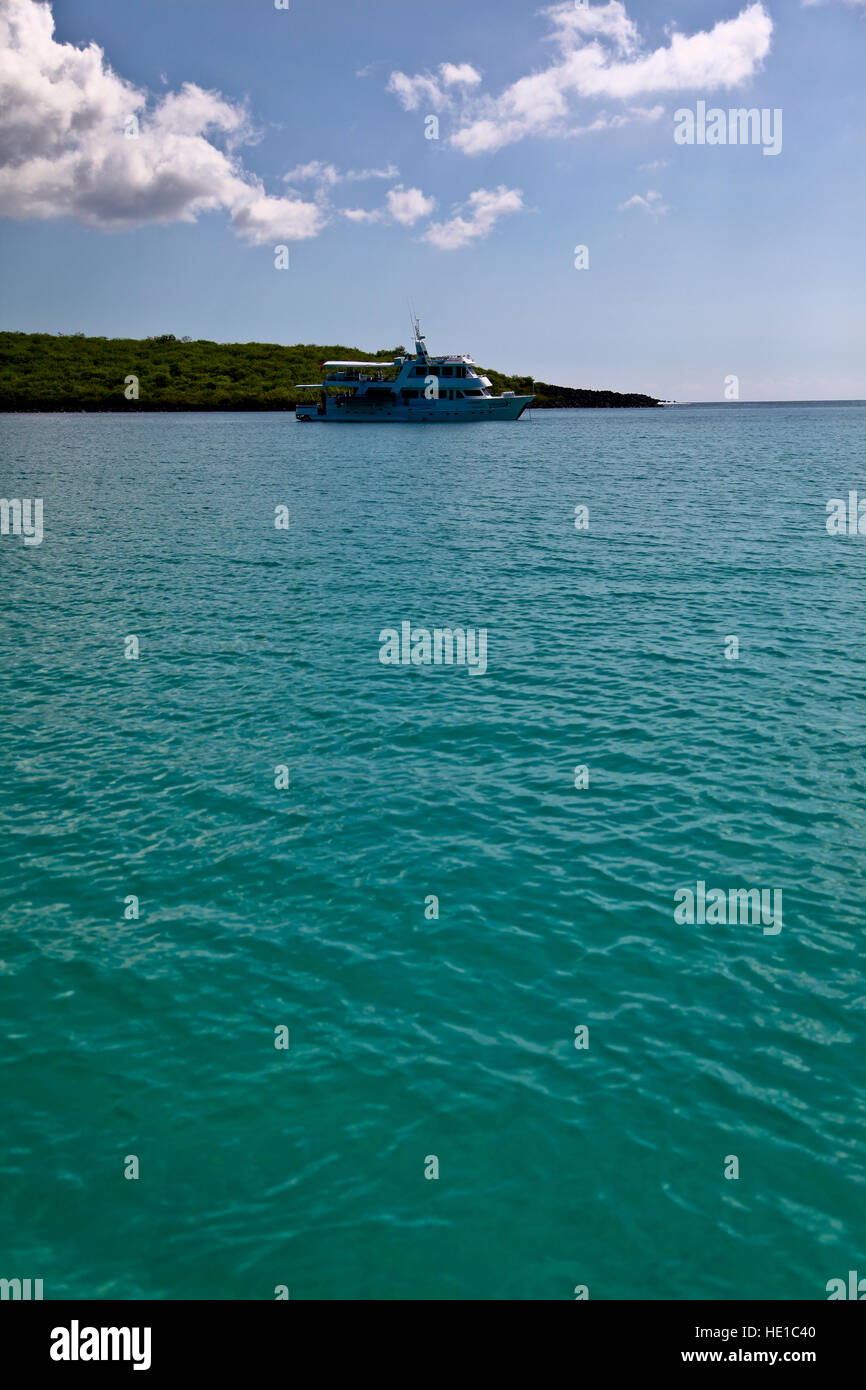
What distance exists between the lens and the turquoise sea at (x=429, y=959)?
9.05 m

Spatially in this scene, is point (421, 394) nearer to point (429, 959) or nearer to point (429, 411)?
point (429, 411)

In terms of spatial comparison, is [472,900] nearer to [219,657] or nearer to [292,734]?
[292,734]

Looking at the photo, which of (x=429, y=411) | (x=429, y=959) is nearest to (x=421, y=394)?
(x=429, y=411)

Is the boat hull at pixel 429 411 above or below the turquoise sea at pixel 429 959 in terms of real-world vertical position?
above

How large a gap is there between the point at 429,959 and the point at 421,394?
503 feet

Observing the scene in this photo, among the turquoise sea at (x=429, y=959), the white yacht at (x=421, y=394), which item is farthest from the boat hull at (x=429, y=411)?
the turquoise sea at (x=429, y=959)

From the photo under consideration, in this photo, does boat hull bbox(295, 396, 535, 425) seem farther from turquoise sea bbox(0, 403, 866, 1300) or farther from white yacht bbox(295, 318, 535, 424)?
turquoise sea bbox(0, 403, 866, 1300)

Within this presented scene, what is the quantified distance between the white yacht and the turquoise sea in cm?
13229

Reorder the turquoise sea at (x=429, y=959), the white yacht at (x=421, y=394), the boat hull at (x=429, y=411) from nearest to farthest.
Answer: the turquoise sea at (x=429, y=959) → the white yacht at (x=421, y=394) → the boat hull at (x=429, y=411)

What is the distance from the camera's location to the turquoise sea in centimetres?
905

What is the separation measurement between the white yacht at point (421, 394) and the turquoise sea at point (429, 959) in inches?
5208

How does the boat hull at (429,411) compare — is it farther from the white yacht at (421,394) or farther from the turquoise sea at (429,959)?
the turquoise sea at (429,959)

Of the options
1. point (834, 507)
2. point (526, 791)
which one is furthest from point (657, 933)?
point (834, 507)

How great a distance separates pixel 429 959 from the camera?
13.2m
